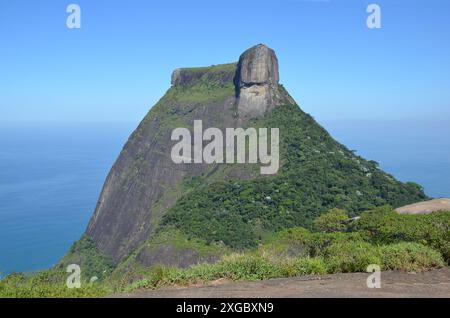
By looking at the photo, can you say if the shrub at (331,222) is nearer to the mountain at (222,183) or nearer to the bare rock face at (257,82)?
the mountain at (222,183)

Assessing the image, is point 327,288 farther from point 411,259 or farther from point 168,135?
point 168,135

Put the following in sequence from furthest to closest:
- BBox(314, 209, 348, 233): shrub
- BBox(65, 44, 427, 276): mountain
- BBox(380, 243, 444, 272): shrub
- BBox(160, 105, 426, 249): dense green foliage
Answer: BBox(65, 44, 427, 276): mountain < BBox(160, 105, 426, 249): dense green foliage < BBox(314, 209, 348, 233): shrub < BBox(380, 243, 444, 272): shrub

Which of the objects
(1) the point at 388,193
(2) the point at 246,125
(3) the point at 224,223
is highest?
(2) the point at 246,125

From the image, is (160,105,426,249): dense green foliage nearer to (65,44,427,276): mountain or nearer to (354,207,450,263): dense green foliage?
(65,44,427,276): mountain

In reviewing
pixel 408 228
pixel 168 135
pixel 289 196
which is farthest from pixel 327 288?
pixel 168 135

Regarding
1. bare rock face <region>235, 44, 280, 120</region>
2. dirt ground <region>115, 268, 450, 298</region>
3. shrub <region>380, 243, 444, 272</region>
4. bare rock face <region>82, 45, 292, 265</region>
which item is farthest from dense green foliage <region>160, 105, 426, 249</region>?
dirt ground <region>115, 268, 450, 298</region>
